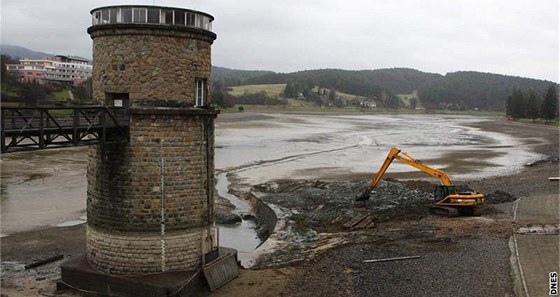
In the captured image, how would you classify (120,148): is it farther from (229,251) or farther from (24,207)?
(24,207)

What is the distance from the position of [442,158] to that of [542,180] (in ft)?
59.5

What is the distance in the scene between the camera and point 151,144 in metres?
15.6

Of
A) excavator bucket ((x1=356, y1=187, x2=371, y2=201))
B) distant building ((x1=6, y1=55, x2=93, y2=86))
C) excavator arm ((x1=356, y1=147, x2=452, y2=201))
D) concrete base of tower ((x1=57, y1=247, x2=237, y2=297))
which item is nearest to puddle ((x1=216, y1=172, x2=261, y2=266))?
concrete base of tower ((x1=57, y1=247, x2=237, y2=297))

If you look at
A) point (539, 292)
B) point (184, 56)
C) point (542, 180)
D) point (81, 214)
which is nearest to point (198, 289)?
point (184, 56)

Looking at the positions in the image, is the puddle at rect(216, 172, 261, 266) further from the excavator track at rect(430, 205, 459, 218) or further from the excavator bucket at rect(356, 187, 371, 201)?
the excavator track at rect(430, 205, 459, 218)

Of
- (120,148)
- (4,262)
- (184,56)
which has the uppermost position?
(184,56)

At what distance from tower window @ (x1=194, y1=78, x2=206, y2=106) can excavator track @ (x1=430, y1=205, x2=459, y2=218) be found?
43.1ft

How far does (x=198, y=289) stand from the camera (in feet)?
53.6

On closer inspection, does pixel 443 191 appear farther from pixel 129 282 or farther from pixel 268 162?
pixel 268 162

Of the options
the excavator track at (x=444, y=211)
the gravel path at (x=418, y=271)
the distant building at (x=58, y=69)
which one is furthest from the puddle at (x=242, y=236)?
the distant building at (x=58, y=69)

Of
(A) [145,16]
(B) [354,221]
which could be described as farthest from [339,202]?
(A) [145,16]

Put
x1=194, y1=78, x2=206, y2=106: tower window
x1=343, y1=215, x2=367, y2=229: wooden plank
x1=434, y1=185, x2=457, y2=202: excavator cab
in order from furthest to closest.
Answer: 1. x1=434, y1=185, x2=457, y2=202: excavator cab
2. x1=343, y1=215, x2=367, y2=229: wooden plank
3. x1=194, y1=78, x2=206, y2=106: tower window

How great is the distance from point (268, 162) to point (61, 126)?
113 ft

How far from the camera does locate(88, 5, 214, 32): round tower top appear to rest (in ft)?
50.6
